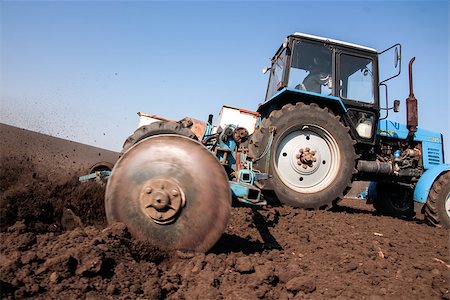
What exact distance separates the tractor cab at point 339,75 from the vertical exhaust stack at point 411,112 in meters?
0.57

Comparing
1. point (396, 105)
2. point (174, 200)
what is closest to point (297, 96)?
point (396, 105)

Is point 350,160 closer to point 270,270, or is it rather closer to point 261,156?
point 261,156

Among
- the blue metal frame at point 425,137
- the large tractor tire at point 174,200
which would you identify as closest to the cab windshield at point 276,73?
the blue metal frame at point 425,137

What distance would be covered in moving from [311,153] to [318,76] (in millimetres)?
1507

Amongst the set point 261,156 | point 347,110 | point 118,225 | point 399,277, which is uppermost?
point 347,110

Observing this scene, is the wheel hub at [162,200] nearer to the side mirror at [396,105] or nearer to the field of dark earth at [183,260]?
the field of dark earth at [183,260]

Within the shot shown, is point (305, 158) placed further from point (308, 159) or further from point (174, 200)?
point (174, 200)

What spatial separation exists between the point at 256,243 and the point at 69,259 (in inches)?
73.7

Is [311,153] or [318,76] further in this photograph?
[318,76]

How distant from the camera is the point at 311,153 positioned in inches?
196

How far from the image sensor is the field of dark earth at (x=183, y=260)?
2.04 meters

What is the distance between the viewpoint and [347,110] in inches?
216

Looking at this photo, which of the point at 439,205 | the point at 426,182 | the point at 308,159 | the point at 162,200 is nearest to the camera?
the point at 162,200

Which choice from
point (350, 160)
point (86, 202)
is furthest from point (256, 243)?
point (350, 160)
